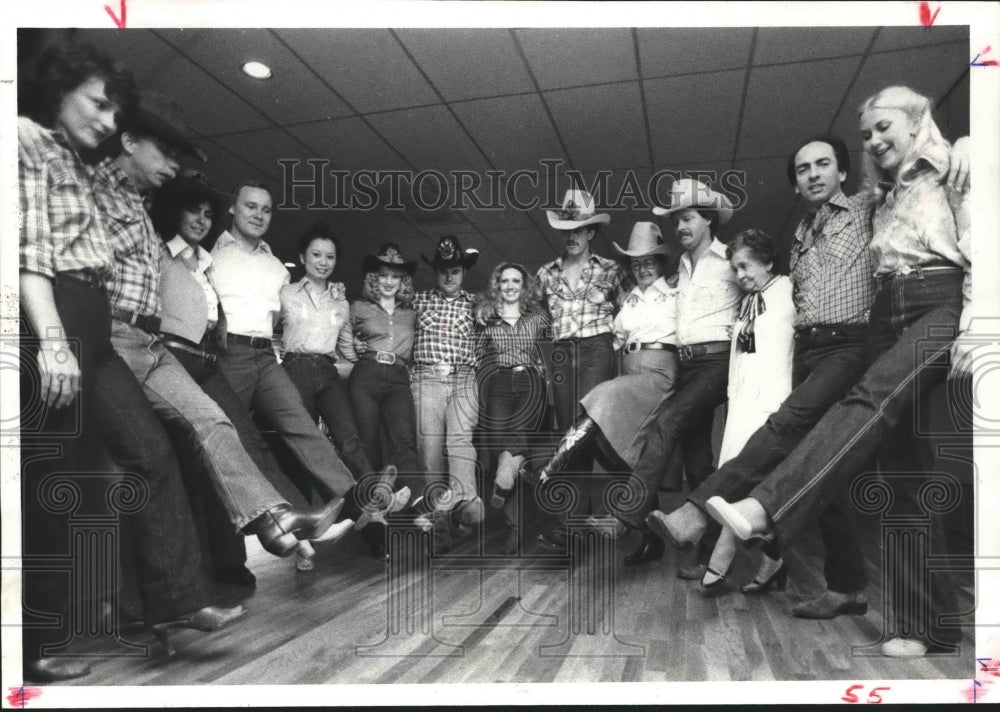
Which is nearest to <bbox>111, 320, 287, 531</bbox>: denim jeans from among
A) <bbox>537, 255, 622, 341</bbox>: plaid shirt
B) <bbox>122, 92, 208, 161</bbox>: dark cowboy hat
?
<bbox>122, 92, 208, 161</bbox>: dark cowboy hat

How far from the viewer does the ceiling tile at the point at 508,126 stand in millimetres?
3146

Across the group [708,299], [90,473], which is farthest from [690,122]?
[90,473]

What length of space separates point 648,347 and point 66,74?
2639 millimetres

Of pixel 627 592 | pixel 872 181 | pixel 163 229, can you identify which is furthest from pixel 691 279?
pixel 163 229

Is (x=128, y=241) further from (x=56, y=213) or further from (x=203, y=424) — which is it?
(x=203, y=424)

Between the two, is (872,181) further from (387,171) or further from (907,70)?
(387,171)

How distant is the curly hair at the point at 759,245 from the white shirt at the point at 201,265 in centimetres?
233

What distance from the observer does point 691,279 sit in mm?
3260

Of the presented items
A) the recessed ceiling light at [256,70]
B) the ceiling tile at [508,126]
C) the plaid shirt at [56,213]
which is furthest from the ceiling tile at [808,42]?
the plaid shirt at [56,213]

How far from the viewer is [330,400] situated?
11.1 feet

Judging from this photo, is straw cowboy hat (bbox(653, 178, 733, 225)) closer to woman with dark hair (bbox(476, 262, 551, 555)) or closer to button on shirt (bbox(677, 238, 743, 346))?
button on shirt (bbox(677, 238, 743, 346))

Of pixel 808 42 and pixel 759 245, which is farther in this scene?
pixel 759 245

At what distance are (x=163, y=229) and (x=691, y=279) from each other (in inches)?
91.3

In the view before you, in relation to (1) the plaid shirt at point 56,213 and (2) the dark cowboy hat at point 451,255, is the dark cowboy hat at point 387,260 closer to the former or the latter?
(2) the dark cowboy hat at point 451,255
